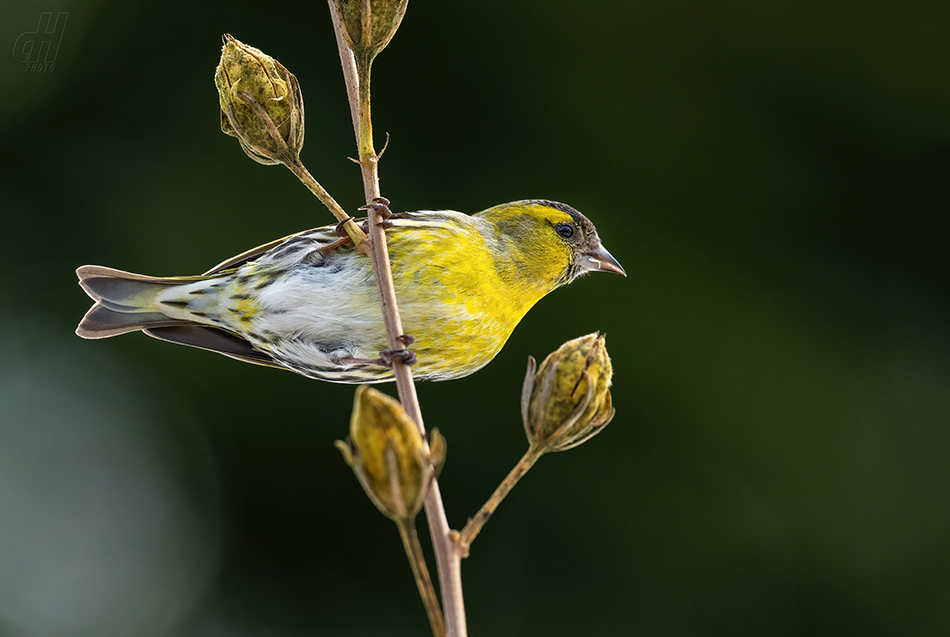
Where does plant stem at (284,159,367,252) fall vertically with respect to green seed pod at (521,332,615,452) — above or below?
above

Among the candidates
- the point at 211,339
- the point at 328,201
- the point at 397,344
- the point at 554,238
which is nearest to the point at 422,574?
the point at 397,344

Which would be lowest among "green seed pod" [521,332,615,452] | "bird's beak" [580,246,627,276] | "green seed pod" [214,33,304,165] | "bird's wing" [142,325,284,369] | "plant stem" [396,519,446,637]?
"plant stem" [396,519,446,637]

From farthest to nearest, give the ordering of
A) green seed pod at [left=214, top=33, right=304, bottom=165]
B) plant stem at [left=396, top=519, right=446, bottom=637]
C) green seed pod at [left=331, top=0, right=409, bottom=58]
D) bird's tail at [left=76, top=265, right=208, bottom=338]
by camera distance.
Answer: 1. bird's tail at [left=76, top=265, right=208, bottom=338]
2. green seed pod at [left=214, top=33, right=304, bottom=165]
3. green seed pod at [left=331, top=0, right=409, bottom=58]
4. plant stem at [left=396, top=519, right=446, bottom=637]

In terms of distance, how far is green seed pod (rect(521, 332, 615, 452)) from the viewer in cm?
86

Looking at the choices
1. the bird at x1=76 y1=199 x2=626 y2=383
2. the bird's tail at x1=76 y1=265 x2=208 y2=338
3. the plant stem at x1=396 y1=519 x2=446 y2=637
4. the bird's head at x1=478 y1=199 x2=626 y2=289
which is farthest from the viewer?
the bird's head at x1=478 y1=199 x2=626 y2=289

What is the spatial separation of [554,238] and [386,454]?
121 centimetres

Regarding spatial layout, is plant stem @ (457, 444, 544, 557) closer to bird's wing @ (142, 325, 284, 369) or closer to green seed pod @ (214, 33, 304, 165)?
green seed pod @ (214, 33, 304, 165)

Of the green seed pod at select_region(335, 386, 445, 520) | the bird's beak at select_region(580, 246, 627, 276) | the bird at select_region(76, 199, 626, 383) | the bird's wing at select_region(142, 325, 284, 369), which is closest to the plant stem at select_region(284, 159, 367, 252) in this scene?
the green seed pod at select_region(335, 386, 445, 520)

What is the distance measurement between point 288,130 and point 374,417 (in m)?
0.43

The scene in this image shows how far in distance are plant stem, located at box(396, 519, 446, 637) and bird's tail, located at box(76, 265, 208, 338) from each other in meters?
1.01

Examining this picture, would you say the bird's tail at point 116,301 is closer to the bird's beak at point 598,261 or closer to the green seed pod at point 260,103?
the green seed pod at point 260,103

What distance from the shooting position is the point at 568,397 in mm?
864

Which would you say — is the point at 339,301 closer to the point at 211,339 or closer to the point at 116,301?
the point at 211,339

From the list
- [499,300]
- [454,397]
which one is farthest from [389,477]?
[454,397]
